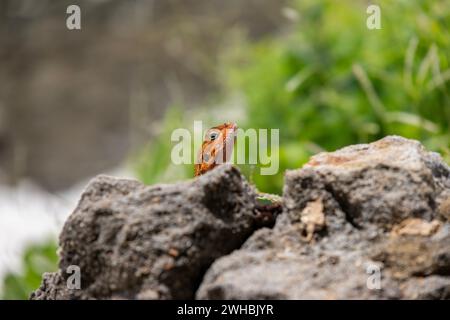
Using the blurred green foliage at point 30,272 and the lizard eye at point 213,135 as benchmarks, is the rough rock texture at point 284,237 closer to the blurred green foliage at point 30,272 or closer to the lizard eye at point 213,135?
the lizard eye at point 213,135

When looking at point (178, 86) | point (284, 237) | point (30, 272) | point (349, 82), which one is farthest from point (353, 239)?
point (178, 86)

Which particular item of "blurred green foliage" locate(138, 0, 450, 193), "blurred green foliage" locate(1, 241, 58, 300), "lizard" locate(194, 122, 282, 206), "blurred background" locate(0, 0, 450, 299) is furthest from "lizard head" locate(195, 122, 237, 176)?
"blurred green foliage" locate(1, 241, 58, 300)

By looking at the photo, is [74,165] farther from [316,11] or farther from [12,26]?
[316,11]

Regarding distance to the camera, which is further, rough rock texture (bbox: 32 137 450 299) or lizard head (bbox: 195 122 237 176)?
lizard head (bbox: 195 122 237 176)

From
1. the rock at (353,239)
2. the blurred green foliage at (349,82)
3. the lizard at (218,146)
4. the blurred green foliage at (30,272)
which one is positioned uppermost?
the blurred green foliage at (349,82)

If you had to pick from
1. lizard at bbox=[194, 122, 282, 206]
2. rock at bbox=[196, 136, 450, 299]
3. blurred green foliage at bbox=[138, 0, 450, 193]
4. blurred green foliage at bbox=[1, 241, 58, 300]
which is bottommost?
blurred green foliage at bbox=[1, 241, 58, 300]

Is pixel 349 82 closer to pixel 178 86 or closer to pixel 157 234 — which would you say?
pixel 178 86

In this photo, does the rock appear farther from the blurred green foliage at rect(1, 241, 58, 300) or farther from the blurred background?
the blurred green foliage at rect(1, 241, 58, 300)

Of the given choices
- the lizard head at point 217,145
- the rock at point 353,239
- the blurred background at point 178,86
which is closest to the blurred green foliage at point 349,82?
the blurred background at point 178,86
